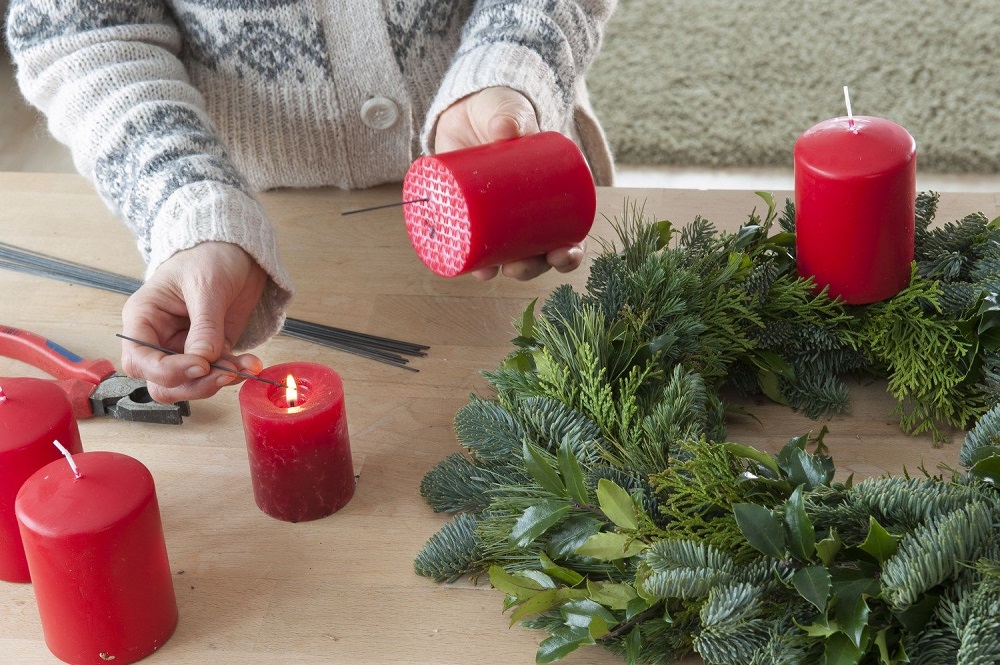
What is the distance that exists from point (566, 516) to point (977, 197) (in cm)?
65

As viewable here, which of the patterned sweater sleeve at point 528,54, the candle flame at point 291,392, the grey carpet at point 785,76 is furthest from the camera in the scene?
the grey carpet at point 785,76

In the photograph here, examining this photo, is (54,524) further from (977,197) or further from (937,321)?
(977,197)

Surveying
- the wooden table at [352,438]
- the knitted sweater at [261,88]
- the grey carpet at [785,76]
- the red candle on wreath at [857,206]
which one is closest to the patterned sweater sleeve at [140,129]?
the knitted sweater at [261,88]

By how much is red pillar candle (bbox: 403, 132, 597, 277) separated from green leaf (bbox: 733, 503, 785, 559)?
300 mm

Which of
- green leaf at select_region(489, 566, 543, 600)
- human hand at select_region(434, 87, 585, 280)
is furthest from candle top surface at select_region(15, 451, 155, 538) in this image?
human hand at select_region(434, 87, 585, 280)

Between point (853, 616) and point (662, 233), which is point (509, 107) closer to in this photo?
point (662, 233)

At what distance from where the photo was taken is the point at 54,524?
25.9 inches

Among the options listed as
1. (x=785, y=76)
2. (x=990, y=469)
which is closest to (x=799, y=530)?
(x=990, y=469)

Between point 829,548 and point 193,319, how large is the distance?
0.50 metres

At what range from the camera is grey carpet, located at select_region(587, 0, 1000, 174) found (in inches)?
94.6

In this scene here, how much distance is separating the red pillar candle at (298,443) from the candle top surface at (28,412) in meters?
0.12

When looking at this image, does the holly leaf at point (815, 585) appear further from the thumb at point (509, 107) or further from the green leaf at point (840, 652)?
the thumb at point (509, 107)

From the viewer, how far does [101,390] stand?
92 centimetres

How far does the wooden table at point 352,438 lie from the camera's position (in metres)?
0.72
